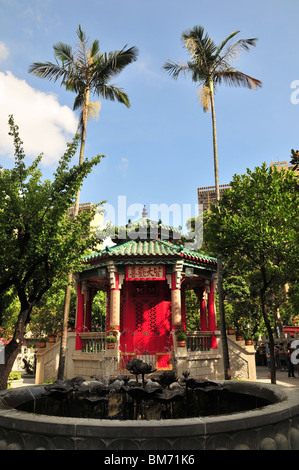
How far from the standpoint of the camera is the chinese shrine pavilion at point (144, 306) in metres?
15.5

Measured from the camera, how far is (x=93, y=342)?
1644 centimetres

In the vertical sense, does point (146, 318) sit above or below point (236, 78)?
below

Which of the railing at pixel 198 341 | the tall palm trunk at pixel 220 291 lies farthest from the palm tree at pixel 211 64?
the railing at pixel 198 341

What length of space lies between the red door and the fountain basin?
38.8 feet

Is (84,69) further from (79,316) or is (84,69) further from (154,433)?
(154,433)

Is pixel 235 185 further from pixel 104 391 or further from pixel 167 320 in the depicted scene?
pixel 104 391

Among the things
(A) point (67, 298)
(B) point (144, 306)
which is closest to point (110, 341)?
(B) point (144, 306)

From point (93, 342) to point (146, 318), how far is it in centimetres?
287

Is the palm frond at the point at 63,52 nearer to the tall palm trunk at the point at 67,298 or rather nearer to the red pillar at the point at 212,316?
the tall palm trunk at the point at 67,298

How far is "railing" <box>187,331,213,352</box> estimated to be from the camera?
16413mm

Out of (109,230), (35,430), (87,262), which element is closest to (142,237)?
(109,230)

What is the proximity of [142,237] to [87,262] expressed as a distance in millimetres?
3247

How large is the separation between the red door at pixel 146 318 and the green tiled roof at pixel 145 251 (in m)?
2.07

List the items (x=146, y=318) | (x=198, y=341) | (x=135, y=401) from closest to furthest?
(x=135, y=401) < (x=198, y=341) < (x=146, y=318)
